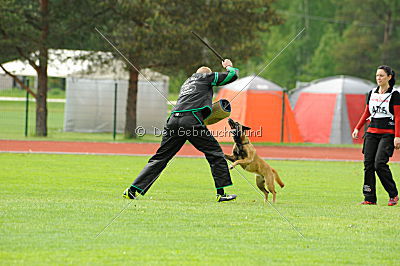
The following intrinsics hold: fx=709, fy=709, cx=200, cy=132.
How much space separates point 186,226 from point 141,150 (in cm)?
1539

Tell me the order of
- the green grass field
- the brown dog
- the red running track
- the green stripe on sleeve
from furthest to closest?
the red running track, the brown dog, the green stripe on sleeve, the green grass field

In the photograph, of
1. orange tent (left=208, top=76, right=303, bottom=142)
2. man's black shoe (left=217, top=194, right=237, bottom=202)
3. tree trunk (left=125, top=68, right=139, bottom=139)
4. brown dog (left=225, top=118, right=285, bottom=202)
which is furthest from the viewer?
tree trunk (left=125, top=68, right=139, bottom=139)

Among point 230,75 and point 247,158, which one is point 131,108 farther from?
point 230,75

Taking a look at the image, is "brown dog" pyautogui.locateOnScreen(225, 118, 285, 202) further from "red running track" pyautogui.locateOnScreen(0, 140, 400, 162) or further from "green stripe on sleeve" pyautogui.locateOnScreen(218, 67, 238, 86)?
"red running track" pyautogui.locateOnScreen(0, 140, 400, 162)

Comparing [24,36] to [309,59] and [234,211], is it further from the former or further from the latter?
[309,59]

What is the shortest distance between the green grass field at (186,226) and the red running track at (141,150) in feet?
27.0

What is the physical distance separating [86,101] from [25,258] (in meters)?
27.7

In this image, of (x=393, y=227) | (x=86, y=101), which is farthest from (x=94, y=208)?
(x=86, y=101)

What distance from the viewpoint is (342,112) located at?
1204 inches

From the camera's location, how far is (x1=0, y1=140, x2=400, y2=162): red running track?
2172 centimetres

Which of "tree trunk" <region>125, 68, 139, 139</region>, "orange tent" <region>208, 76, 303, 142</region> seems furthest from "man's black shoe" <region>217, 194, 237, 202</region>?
"tree trunk" <region>125, 68, 139, 139</region>

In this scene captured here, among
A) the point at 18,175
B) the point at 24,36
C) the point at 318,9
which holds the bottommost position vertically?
the point at 18,175

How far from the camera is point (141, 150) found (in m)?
23.2

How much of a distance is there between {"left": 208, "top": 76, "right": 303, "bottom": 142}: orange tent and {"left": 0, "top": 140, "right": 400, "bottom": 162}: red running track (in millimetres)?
2281
